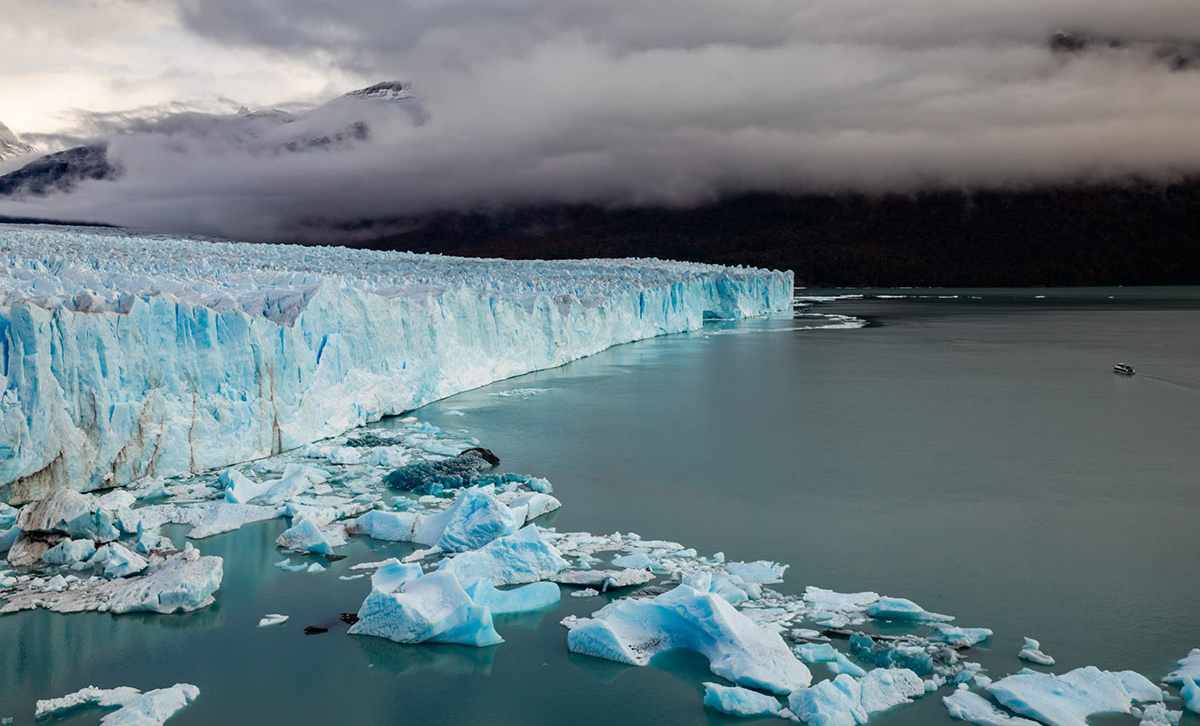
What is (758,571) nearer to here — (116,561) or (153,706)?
(153,706)

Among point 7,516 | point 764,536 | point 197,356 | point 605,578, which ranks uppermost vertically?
point 197,356

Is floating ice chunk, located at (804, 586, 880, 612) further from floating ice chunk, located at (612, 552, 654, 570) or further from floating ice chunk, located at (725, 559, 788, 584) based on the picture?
floating ice chunk, located at (612, 552, 654, 570)

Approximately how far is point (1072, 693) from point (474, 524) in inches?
147

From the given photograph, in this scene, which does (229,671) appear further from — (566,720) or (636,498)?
(636,498)

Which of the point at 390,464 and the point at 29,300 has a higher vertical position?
the point at 29,300

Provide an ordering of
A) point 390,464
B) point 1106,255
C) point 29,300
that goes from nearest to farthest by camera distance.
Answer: point 29,300
point 390,464
point 1106,255

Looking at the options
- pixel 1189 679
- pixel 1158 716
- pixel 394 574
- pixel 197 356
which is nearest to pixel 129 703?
pixel 394 574

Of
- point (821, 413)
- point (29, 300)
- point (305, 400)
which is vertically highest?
point (29, 300)

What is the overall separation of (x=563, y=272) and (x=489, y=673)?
22.0m

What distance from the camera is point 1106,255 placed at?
71625 mm

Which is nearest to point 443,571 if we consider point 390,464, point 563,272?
point 390,464

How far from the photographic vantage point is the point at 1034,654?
4.63 meters

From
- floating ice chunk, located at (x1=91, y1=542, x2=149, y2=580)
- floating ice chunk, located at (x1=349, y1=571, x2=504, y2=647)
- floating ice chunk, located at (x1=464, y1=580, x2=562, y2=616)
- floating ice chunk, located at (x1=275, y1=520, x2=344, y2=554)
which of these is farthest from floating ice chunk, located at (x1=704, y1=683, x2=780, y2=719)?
floating ice chunk, located at (x1=91, y1=542, x2=149, y2=580)

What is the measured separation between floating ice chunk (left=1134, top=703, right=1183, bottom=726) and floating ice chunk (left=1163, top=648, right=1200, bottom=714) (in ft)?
0.28
